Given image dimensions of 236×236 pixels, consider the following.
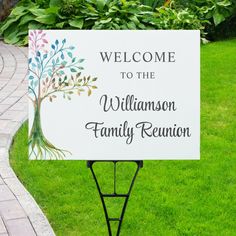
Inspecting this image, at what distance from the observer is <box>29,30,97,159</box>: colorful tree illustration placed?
325cm

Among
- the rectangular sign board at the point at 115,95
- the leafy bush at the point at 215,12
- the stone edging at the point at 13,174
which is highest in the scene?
the rectangular sign board at the point at 115,95

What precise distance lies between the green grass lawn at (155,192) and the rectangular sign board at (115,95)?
837 millimetres

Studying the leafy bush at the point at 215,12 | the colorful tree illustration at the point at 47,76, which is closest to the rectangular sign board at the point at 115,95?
the colorful tree illustration at the point at 47,76

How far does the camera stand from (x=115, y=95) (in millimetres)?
3297

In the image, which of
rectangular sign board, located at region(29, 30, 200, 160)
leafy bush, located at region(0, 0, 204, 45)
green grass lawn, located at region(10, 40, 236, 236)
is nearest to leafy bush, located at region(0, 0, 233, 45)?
leafy bush, located at region(0, 0, 204, 45)

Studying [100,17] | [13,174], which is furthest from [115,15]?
[13,174]

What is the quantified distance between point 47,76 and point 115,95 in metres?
0.36

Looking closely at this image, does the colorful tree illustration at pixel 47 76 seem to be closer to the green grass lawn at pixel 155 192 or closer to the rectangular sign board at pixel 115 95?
the rectangular sign board at pixel 115 95

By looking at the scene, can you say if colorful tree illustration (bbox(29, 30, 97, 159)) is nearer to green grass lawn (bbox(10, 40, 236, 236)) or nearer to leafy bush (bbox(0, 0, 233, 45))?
green grass lawn (bbox(10, 40, 236, 236))

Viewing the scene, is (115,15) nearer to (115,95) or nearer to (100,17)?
(100,17)

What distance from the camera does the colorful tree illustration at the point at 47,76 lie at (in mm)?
3246

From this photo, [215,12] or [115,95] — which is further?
[215,12]

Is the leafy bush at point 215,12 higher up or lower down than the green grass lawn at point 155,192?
lower down

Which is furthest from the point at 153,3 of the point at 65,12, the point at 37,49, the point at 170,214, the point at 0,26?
the point at 37,49
